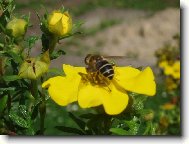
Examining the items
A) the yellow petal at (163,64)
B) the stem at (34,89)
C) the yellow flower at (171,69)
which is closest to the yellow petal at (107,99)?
the stem at (34,89)

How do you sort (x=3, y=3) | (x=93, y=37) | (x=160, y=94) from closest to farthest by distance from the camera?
(x=3, y=3), (x=160, y=94), (x=93, y=37)

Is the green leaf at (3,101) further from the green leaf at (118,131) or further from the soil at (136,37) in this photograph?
the soil at (136,37)

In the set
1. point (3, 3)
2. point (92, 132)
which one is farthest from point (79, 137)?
point (3, 3)

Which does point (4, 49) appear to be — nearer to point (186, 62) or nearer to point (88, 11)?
point (186, 62)

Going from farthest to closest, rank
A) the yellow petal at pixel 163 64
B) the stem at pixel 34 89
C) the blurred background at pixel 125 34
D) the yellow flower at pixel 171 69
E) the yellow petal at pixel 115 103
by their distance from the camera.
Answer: the blurred background at pixel 125 34 → the yellow petal at pixel 163 64 → the yellow flower at pixel 171 69 → the stem at pixel 34 89 → the yellow petal at pixel 115 103

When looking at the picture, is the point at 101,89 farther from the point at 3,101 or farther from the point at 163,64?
the point at 163,64

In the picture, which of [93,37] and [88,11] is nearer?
[93,37]
